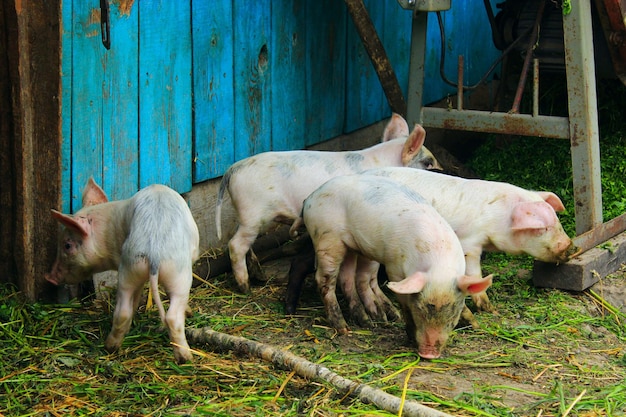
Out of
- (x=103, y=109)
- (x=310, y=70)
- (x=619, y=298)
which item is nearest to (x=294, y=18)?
(x=310, y=70)

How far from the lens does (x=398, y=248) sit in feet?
16.1

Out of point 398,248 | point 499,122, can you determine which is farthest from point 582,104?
point 398,248

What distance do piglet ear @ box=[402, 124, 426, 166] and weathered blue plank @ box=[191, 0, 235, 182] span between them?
1.22m

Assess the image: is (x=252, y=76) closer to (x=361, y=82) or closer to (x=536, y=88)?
(x=361, y=82)

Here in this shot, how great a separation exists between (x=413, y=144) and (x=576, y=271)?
4.27 feet

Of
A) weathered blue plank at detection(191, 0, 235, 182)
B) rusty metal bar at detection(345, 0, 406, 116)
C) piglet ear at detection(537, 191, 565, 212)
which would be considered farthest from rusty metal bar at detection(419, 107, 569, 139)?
weathered blue plank at detection(191, 0, 235, 182)

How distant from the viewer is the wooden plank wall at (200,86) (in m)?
5.29

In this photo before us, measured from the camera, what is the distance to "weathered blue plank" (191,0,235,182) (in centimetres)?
610

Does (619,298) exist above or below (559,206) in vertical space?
below

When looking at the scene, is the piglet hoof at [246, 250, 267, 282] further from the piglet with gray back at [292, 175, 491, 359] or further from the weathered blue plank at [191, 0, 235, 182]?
the piglet with gray back at [292, 175, 491, 359]

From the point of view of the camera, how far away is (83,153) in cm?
529

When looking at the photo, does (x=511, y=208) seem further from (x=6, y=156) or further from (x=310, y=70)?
(x=6, y=156)

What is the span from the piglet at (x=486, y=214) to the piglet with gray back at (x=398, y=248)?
39 centimetres

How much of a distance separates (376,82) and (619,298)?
10.0 feet
